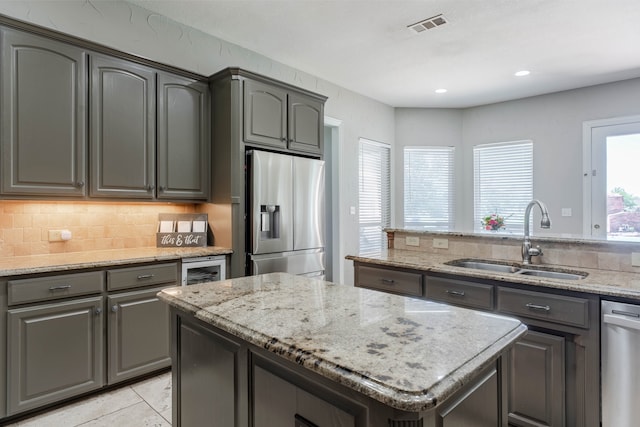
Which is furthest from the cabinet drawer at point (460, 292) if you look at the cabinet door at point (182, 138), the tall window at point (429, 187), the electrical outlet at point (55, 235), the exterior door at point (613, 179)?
the tall window at point (429, 187)

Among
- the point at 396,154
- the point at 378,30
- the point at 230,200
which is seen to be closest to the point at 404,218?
the point at 396,154

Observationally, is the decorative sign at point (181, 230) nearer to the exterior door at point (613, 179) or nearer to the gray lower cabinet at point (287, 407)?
the gray lower cabinet at point (287, 407)

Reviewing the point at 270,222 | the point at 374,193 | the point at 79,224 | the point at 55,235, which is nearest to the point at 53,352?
the point at 55,235

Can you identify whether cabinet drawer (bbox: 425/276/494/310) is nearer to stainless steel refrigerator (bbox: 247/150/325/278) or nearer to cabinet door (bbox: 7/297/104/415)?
stainless steel refrigerator (bbox: 247/150/325/278)

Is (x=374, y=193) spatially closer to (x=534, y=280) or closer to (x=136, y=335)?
(x=534, y=280)

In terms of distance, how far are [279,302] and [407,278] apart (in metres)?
1.26

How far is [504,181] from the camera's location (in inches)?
214

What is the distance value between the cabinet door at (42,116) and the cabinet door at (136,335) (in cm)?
85

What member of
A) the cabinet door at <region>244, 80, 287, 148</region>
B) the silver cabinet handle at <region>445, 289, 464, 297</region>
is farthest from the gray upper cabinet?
the silver cabinet handle at <region>445, 289, 464, 297</region>

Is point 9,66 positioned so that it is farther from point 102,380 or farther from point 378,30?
point 378,30

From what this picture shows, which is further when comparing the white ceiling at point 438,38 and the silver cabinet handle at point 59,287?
the white ceiling at point 438,38

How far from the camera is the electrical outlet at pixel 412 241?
299 cm

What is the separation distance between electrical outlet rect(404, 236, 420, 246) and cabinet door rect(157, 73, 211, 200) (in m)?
1.80

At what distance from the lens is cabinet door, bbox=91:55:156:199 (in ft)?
8.35
